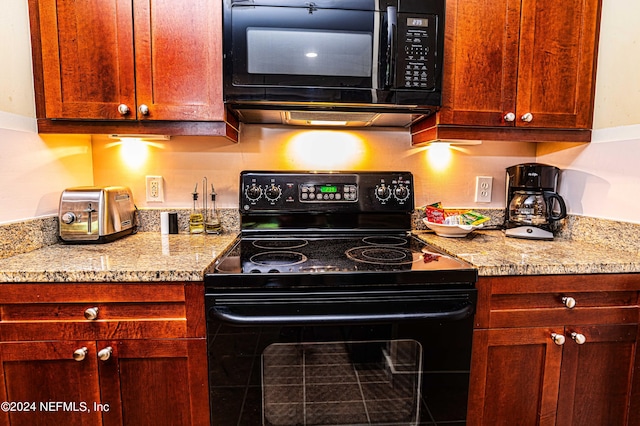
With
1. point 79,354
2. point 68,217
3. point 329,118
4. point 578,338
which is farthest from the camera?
point 329,118

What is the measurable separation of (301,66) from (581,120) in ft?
3.80

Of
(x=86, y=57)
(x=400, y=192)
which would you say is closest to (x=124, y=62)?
(x=86, y=57)

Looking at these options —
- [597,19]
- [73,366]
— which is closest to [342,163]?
[597,19]

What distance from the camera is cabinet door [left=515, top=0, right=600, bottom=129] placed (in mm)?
1255

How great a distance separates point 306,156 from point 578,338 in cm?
124

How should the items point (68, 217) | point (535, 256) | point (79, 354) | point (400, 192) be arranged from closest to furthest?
point (79, 354)
point (535, 256)
point (68, 217)
point (400, 192)

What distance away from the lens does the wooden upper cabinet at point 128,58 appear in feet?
3.75

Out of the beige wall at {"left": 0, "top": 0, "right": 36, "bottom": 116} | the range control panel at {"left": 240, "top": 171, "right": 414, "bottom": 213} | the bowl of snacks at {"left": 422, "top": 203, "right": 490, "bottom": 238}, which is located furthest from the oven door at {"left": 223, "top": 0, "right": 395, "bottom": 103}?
the beige wall at {"left": 0, "top": 0, "right": 36, "bottom": 116}

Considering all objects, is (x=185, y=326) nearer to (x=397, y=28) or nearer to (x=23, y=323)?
(x=23, y=323)

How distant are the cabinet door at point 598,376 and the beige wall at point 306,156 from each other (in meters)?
0.47

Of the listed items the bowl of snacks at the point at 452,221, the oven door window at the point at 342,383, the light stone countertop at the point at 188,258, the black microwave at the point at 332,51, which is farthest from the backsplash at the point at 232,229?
the oven door window at the point at 342,383

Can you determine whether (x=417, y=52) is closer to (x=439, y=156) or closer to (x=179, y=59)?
(x=439, y=156)

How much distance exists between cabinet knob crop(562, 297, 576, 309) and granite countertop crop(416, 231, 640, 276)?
9cm

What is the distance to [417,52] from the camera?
1.20 m
